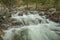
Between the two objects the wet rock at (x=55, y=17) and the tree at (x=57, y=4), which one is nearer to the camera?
the wet rock at (x=55, y=17)

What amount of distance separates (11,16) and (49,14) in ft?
6.39

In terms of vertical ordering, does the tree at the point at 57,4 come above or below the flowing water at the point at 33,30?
above

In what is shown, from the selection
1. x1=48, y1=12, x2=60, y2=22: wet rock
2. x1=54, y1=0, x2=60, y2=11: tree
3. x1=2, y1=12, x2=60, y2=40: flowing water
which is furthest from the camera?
x1=54, y1=0, x2=60, y2=11: tree

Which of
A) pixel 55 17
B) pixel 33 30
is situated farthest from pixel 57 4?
pixel 33 30

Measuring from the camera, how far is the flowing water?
20.9ft

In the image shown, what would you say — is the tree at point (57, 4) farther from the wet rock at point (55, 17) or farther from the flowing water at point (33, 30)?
the flowing water at point (33, 30)

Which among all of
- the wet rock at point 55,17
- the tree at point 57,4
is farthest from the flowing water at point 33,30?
the tree at point 57,4

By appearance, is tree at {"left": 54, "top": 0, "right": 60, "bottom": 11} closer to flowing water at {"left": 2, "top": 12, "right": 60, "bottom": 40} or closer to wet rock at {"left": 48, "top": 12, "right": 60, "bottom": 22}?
wet rock at {"left": 48, "top": 12, "right": 60, "bottom": 22}

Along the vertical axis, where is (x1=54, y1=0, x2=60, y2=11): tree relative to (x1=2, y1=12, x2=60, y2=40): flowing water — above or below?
above

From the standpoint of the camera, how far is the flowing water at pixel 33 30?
20.9ft

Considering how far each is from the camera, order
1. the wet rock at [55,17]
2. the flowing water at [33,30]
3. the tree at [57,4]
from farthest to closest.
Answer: the tree at [57,4], the wet rock at [55,17], the flowing water at [33,30]

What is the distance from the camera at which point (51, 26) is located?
755 cm

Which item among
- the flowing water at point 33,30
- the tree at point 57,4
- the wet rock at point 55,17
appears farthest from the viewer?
the tree at point 57,4

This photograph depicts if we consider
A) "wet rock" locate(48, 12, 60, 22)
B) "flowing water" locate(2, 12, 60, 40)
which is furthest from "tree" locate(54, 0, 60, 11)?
"flowing water" locate(2, 12, 60, 40)
